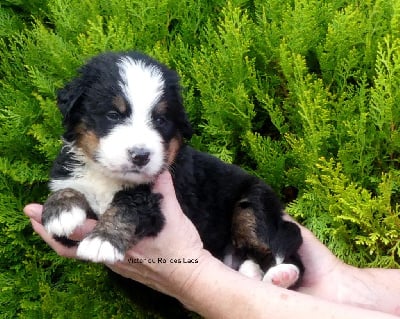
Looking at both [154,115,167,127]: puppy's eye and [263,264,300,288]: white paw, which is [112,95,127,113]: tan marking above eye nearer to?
[154,115,167,127]: puppy's eye

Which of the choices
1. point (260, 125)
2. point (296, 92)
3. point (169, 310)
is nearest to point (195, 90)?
point (260, 125)

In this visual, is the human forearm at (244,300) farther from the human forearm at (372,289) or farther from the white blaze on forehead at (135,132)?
the human forearm at (372,289)

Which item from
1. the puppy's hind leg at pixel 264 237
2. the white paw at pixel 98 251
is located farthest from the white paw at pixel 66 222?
the puppy's hind leg at pixel 264 237

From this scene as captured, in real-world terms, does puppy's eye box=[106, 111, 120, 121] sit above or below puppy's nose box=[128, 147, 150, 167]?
above

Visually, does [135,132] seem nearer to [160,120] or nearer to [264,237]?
[160,120]

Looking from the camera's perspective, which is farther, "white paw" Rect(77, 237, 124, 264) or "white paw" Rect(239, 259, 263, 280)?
"white paw" Rect(239, 259, 263, 280)

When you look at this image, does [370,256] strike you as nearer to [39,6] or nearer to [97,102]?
[97,102]

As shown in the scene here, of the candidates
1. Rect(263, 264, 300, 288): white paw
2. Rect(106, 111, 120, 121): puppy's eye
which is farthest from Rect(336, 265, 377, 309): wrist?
Rect(106, 111, 120, 121): puppy's eye
